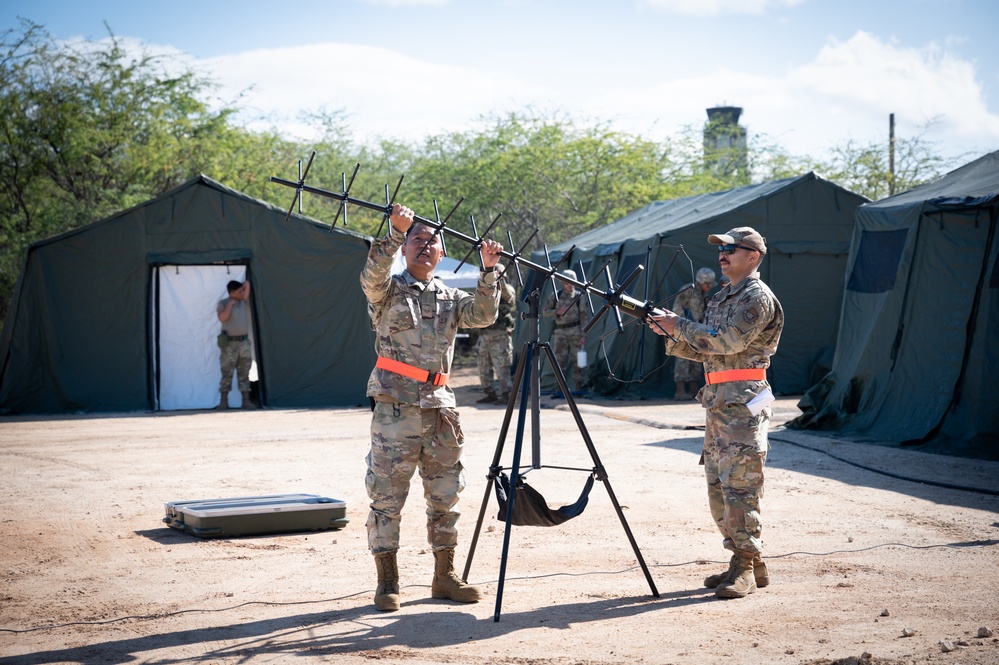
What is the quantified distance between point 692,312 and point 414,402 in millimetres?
10554

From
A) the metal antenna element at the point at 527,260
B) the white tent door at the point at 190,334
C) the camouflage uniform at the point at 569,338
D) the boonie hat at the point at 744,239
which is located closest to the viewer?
the metal antenna element at the point at 527,260

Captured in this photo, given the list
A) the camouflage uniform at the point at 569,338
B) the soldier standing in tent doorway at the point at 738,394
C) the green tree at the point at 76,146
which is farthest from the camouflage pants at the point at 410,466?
the green tree at the point at 76,146

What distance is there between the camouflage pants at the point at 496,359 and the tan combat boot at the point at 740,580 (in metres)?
10.1

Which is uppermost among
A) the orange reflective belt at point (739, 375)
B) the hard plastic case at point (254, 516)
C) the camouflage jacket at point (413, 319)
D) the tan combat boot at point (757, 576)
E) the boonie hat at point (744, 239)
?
the boonie hat at point (744, 239)

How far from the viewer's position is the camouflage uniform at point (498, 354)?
14867mm

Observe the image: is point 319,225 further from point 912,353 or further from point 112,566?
point 112,566

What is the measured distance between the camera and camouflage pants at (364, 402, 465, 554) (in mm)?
4715

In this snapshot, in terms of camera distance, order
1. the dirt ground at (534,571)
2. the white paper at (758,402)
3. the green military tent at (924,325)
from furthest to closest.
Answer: the green military tent at (924,325) < the white paper at (758,402) < the dirt ground at (534,571)

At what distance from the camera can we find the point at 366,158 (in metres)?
44.4

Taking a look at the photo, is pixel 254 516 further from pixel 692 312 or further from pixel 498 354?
pixel 692 312

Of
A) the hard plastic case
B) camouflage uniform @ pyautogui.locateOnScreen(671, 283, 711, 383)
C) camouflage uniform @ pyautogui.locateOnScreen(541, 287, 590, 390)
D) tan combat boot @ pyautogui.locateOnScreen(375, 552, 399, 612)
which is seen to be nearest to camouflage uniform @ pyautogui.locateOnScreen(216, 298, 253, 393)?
camouflage uniform @ pyautogui.locateOnScreen(541, 287, 590, 390)

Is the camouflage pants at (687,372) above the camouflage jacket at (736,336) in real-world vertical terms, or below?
below

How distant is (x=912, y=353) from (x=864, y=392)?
28.8 inches

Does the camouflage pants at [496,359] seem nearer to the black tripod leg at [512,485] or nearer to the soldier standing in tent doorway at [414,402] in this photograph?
the soldier standing in tent doorway at [414,402]
